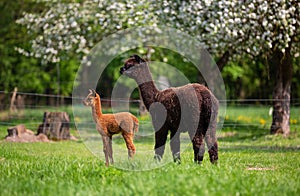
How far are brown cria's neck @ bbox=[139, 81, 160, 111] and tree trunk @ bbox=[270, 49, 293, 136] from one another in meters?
8.69

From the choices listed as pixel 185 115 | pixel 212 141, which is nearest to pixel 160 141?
pixel 185 115

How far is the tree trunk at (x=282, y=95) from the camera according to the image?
57.3 ft

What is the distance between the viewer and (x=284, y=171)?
9648 millimetres

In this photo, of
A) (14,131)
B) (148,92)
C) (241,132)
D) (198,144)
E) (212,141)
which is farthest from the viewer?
(241,132)

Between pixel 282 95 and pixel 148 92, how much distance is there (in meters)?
9.50

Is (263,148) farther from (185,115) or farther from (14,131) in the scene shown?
(14,131)

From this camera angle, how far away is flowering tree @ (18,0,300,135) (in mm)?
15671

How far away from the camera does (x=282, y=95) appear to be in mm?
17922

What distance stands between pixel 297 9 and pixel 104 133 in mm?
8599

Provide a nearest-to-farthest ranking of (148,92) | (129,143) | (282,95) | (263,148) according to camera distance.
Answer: (148,92), (129,143), (263,148), (282,95)

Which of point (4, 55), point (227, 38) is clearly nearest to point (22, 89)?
point (4, 55)

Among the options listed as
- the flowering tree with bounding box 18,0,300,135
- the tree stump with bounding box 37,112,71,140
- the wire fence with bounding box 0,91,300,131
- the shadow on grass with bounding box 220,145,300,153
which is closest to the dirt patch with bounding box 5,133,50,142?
the tree stump with bounding box 37,112,71,140

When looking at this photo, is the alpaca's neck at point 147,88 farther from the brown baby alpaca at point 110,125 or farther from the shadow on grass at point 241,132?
the shadow on grass at point 241,132

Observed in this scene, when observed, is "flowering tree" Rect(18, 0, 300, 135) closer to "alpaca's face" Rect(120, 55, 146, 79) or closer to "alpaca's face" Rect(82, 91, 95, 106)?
"alpaca's face" Rect(120, 55, 146, 79)
